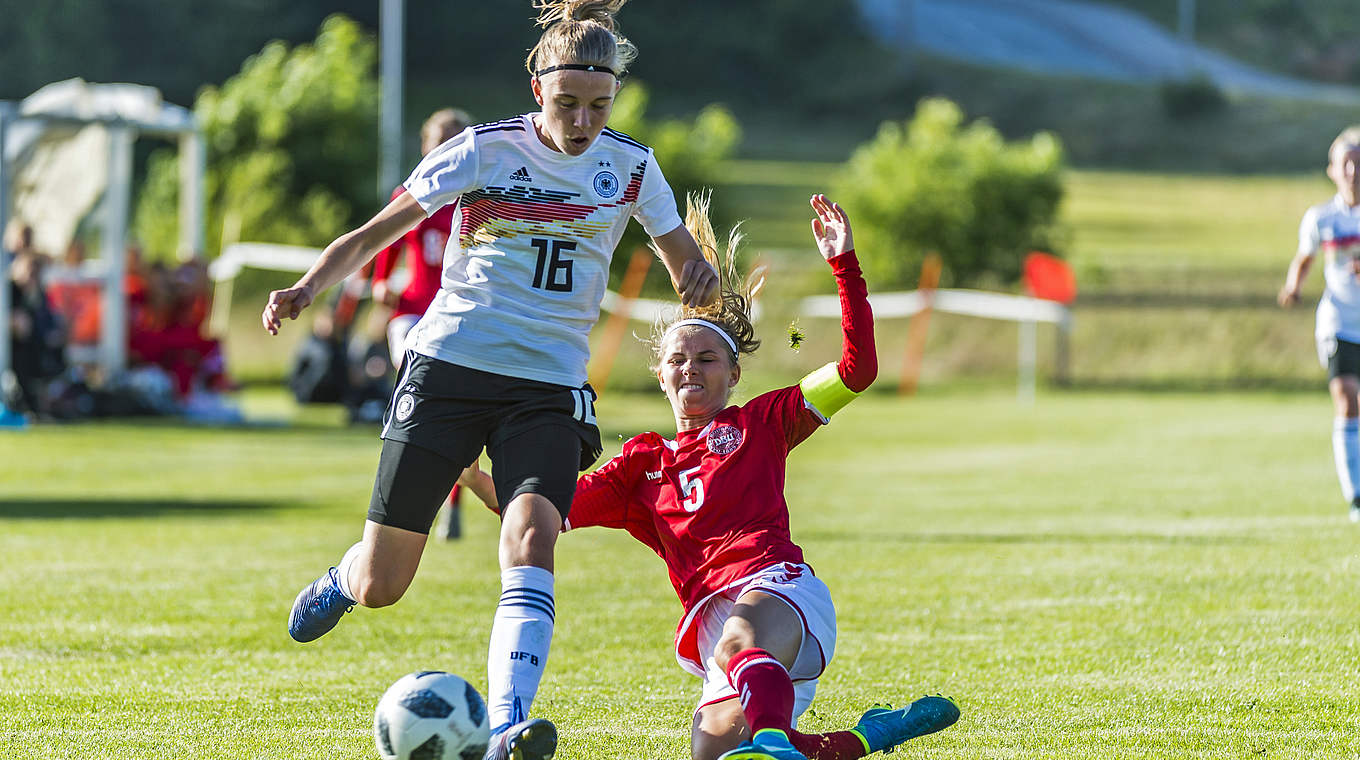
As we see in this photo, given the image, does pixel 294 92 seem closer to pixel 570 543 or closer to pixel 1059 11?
pixel 570 543

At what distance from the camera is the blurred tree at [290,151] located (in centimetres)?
3195

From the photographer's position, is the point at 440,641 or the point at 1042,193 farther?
the point at 1042,193

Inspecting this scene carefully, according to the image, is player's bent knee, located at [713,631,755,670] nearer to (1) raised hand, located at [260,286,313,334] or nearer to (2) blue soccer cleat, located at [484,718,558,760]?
(2) blue soccer cleat, located at [484,718,558,760]

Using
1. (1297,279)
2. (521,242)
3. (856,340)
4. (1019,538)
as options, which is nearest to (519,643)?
(521,242)

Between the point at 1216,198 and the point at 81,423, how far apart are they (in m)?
39.9

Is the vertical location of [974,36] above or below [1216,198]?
above

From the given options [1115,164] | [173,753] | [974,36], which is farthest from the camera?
[974,36]

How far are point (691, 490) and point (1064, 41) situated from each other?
246ft

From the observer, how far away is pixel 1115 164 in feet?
190

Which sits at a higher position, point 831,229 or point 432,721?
point 831,229

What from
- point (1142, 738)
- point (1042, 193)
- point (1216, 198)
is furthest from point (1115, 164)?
point (1142, 738)

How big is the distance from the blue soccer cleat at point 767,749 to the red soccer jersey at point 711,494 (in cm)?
62

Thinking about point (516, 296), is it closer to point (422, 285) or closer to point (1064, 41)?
point (422, 285)

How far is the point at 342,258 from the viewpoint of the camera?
15.0 ft
